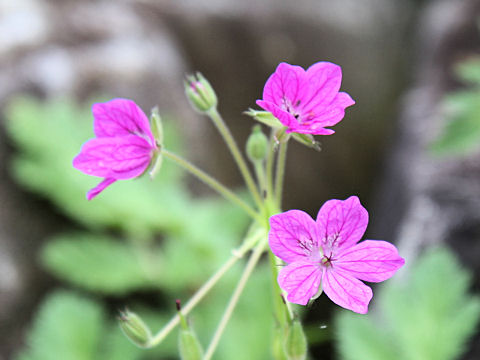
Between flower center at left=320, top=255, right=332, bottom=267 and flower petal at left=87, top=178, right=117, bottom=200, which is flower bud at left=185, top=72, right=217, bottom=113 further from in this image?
flower center at left=320, top=255, right=332, bottom=267

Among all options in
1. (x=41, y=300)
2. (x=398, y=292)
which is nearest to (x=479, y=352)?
(x=398, y=292)

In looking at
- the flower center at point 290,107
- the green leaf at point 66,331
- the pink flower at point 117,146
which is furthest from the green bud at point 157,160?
the green leaf at point 66,331

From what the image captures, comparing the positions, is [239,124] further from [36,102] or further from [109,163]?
[109,163]

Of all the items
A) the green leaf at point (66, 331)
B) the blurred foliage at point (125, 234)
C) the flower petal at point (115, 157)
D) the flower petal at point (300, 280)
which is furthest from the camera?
the blurred foliage at point (125, 234)

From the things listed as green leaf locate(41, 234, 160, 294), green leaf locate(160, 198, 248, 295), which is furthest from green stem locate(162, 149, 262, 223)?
green leaf locate(41, 234, 160, 294)

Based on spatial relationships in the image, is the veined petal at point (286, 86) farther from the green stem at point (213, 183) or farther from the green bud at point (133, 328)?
the green bud at point (133, 328)

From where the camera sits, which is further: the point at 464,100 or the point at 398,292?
the point at 464,100

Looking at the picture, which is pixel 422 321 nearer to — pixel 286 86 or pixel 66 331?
pixel 286 86
